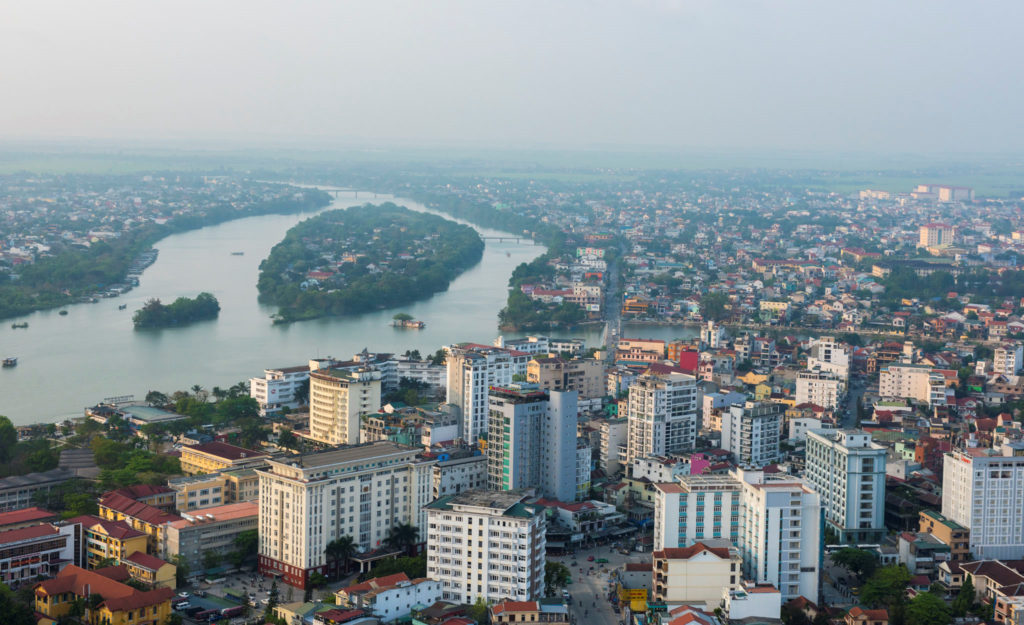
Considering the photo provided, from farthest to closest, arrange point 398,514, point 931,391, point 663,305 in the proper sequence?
1. point 663,305
2. point 931,391
3. point 398,514

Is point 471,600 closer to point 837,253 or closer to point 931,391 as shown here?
point 931,391

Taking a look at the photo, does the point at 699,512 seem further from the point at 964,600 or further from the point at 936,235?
the point at 936,235

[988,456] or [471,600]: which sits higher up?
[988,456]

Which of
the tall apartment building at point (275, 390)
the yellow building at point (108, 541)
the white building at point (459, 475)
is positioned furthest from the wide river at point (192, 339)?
the white building at point (459, 475)

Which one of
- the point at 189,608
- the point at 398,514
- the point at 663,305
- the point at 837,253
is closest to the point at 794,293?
the point at 663,305

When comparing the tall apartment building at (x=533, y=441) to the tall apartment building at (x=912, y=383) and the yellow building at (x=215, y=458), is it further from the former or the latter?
the tall apartment building at (x=912, y=383)

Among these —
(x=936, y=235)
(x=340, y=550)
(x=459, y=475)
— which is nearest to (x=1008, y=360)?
(x=459, y=475)

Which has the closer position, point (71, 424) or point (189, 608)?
point (189, 608)
